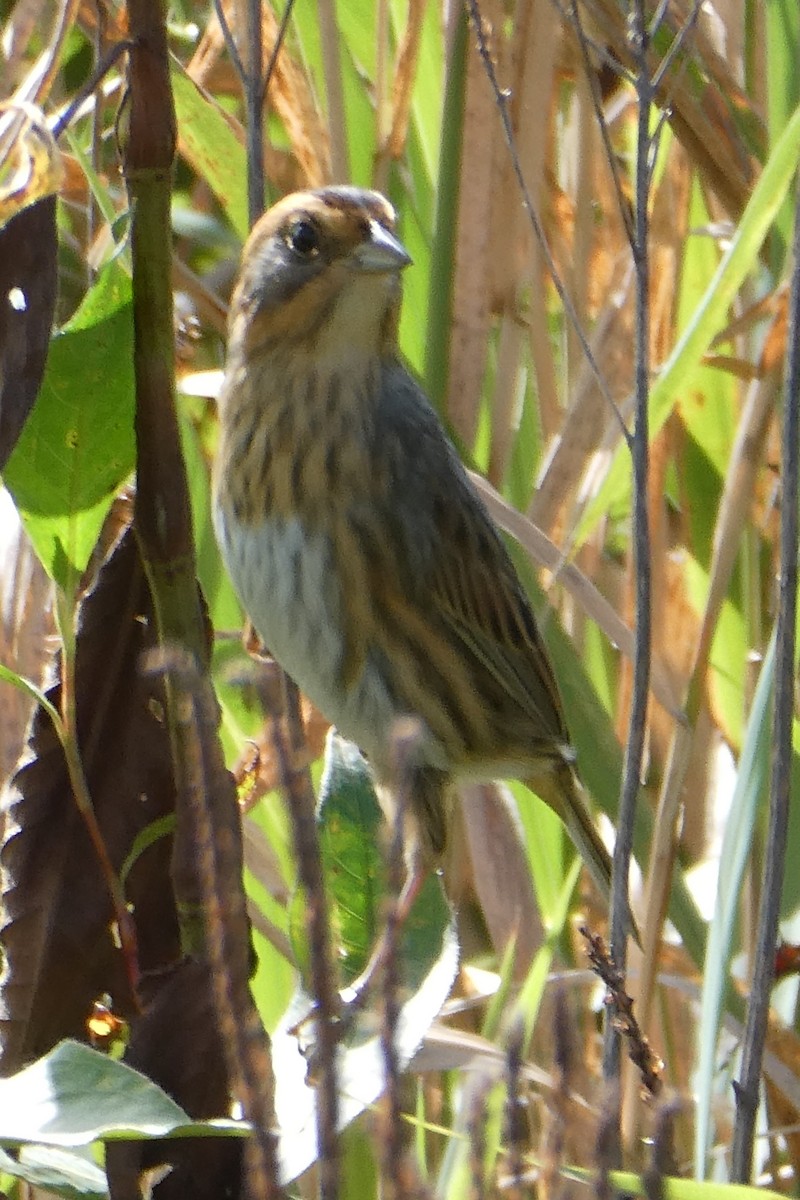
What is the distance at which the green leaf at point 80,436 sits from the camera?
0.69 meters

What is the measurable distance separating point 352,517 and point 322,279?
211mm

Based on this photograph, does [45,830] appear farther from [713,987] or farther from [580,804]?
[580,804]

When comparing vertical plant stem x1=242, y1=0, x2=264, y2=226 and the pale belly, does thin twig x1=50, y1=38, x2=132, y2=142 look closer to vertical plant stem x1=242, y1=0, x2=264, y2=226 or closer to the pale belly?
vertical plant stem x1=242, y1=0, x2=264, y2=226

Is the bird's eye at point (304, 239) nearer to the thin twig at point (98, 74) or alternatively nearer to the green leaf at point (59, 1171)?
the thin twig at point (98, 74)

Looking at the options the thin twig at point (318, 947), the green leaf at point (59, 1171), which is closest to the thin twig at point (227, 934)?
the thin twig at point (318, 947)

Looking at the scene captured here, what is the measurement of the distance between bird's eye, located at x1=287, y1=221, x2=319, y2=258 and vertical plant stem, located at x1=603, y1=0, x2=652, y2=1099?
0.46 metres

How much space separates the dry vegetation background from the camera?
683 millimetres

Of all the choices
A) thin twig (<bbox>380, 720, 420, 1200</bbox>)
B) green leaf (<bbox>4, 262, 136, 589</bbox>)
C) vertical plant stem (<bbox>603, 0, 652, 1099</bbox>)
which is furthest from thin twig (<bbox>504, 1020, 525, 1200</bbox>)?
vertical plant stem (<bbox>603, 0, 652, 1099</bbox>)

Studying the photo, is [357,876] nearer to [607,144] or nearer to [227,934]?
[227,934]

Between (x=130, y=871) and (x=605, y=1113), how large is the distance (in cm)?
43

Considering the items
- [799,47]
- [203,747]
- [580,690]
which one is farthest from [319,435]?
[203,747]

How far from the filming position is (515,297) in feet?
5.22

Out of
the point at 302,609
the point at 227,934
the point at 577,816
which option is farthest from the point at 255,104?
the point at 577,816

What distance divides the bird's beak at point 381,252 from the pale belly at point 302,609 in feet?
0.83
